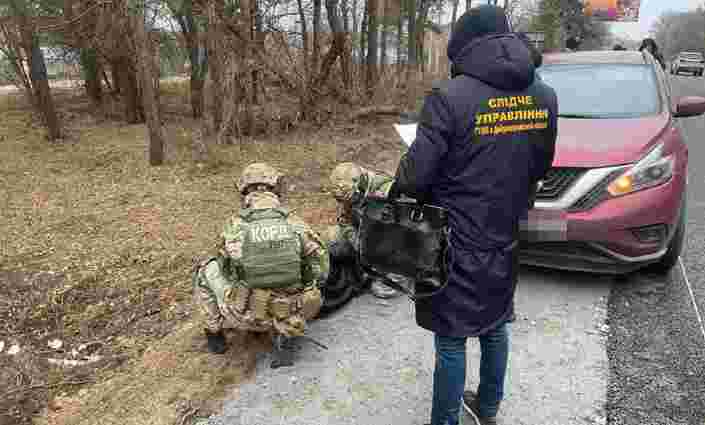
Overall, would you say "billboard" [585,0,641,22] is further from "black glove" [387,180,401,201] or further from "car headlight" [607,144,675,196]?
"black glove" [387,180,401,201]

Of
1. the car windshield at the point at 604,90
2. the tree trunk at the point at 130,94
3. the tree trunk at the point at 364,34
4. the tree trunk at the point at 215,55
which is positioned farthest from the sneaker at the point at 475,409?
the tree trunk at the point at 364,34

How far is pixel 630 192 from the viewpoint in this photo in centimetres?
348

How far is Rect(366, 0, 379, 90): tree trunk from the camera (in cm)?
1192

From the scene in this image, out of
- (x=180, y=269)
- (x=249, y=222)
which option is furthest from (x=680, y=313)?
(x=180, y=269)

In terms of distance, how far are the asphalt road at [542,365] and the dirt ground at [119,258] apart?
43cm

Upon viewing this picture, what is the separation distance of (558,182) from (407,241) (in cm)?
197

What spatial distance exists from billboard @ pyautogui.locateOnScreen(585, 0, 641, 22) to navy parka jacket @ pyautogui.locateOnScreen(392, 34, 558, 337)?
49.8 m

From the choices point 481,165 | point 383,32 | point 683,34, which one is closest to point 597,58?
point 481,165

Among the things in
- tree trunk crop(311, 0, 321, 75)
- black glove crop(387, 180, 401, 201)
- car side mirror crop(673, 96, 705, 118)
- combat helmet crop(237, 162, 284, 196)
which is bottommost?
combat helmet crop(237, 162, 284, 196)

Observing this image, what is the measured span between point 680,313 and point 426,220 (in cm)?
248

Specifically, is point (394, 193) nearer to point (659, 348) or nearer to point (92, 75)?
point (659, 348)

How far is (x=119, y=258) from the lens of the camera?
503 cm

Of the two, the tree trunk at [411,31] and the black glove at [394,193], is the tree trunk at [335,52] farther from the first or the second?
the black glove at [394,193]

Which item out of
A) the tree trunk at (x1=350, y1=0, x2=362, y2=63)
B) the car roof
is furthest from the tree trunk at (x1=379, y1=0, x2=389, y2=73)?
the car roof
